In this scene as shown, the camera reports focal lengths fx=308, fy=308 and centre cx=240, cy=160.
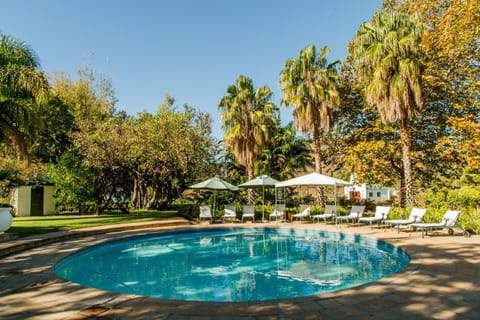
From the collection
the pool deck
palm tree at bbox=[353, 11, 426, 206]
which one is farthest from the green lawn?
palm tree at bbox=[353, 11, 426, 206]

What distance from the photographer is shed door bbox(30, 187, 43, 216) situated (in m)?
20.6

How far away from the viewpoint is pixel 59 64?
27.2 meters

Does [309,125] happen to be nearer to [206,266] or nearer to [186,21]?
[186,21]

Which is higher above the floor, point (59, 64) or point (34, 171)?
point (59, 64)

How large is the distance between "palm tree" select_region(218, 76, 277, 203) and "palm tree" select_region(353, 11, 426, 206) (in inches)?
247

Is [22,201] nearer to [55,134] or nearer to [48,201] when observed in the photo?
[48,201]

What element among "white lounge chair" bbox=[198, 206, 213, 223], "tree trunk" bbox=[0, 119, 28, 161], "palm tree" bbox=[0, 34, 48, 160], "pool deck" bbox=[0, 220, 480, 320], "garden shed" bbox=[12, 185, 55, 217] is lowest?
"pool deck" bbox=[0, 220, 480, 320]

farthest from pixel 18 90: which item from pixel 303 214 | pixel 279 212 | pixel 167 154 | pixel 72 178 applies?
pixel 303 214

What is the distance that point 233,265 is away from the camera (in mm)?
9219

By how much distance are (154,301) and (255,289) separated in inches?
108

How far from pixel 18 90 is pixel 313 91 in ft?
47.0

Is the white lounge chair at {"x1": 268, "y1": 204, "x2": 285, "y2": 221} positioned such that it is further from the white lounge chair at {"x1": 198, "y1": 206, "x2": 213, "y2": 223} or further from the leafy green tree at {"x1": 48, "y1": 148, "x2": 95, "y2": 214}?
the leafy green tree at {"x1": 48, "y1": 148, "x2": 95, "y2": 214}

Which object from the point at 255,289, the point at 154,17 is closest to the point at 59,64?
the point at 154,17

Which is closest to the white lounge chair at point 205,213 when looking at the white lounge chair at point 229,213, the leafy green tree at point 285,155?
the white lounge chair at point 229,213
